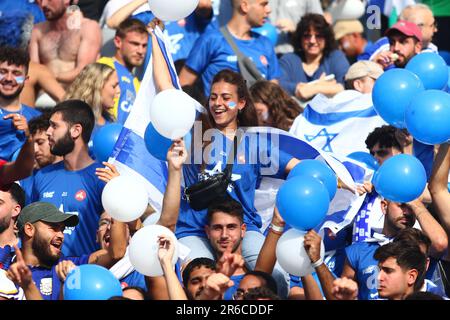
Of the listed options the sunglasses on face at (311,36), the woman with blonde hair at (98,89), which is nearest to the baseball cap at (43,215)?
the woman with blonde hair at (98,89)

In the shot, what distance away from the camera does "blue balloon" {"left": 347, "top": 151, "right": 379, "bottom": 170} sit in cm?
879

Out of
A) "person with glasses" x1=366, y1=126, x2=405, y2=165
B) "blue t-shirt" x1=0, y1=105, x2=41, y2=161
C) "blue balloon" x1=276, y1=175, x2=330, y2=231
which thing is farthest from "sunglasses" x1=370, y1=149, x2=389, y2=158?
"blue t-shirt" x1=0, y1=105, x2=41, y2=161

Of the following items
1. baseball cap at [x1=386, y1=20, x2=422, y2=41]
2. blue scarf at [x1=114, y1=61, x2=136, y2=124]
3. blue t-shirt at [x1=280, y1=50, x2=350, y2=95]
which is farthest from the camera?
blue t-shirt at [x1=280, y1=50, x2=350, y2=95]

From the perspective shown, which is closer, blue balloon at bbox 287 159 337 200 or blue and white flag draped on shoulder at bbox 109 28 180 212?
blue balloon at bbox 287 159 337 200

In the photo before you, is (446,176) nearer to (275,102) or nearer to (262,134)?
(262,134)

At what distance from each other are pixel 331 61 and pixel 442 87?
7.68 feet

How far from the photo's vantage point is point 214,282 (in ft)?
21.9

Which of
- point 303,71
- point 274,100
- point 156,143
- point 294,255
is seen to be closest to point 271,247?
point 294,255

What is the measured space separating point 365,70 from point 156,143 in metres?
2.88

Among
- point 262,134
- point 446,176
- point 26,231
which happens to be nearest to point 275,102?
point 262,134

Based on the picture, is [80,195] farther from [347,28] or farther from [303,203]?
[347,28]

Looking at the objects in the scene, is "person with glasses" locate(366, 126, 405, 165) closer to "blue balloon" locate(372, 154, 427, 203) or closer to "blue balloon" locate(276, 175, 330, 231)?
"blue balloon" locate(372, 154, 427, 203)

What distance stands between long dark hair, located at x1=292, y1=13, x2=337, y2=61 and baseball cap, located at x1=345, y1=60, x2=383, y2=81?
2.56ft

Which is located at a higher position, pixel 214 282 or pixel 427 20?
pixel 427 20
